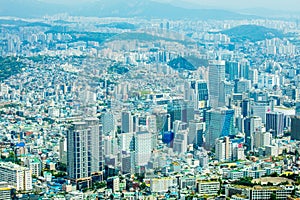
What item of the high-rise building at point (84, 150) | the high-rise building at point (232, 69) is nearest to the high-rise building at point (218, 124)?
the high-rise building at point (84, 150)

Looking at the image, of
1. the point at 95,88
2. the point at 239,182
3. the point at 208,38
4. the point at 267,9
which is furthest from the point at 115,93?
the point at 267,9

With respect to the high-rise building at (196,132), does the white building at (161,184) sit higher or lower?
lower

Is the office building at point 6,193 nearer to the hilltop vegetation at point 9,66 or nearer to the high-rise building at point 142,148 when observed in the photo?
the high-rise building at point 142,148

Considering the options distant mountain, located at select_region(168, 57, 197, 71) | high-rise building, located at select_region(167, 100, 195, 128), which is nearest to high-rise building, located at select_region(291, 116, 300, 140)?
high-rise building, located at select_region(167, 100, 195, 128)

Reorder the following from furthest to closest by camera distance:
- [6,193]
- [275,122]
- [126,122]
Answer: [275,122]
[126,122]
[6,193]

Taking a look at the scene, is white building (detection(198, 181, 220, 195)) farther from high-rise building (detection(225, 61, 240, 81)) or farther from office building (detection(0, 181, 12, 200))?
high-rise building (detection(225, 61, 240, 81))

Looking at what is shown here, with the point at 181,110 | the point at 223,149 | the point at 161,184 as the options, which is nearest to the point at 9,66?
the point at 181,110

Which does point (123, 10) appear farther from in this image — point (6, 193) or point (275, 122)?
point (6, 193)
